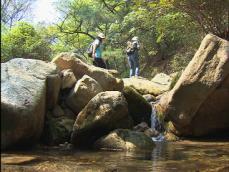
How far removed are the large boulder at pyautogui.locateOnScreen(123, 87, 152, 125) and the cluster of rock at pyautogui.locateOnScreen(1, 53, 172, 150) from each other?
1.33 meters

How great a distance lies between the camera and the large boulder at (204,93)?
11.9 meters

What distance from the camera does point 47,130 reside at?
10828 mm

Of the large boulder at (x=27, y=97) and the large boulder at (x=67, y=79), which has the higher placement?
the large boulder at (x=67, y=79)

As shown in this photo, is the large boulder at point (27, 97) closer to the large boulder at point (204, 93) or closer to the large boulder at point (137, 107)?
the large boulder at point (137, 107)

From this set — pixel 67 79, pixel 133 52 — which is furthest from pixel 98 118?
pixel 133 52

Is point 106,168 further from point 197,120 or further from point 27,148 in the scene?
point 197,120

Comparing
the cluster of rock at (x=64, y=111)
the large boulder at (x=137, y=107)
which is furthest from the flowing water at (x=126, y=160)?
the large boulder at (x=137, y=107)

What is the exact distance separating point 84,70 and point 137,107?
222 centimetres

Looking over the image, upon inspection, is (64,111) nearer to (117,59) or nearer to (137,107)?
(137,107)

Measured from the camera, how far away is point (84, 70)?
13.5 meters

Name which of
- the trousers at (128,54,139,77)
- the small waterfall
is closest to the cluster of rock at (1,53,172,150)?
the small waterfall

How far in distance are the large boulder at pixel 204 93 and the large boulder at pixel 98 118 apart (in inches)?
85.9

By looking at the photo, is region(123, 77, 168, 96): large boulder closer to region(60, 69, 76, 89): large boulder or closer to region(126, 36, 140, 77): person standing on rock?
region(126, 36, 140, 77): person standing on rock

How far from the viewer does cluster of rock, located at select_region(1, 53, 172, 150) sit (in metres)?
9.10
